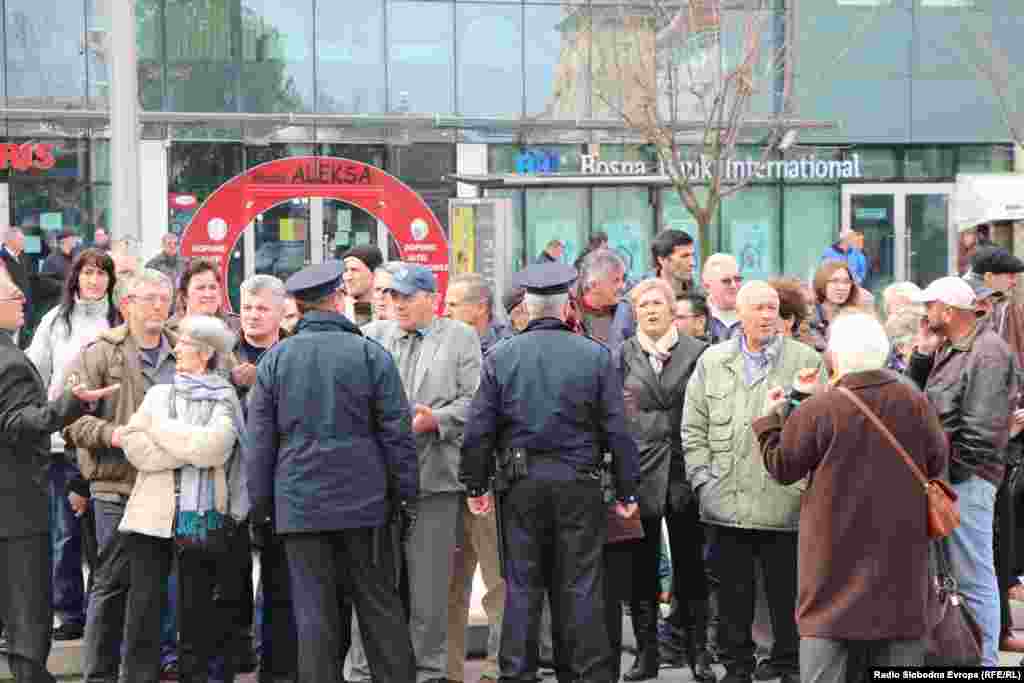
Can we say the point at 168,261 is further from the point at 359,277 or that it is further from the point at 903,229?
the point at 903,229

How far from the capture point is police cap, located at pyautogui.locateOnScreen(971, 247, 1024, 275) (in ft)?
31.1

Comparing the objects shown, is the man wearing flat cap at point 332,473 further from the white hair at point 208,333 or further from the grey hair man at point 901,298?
the grey hair man at point 901,298

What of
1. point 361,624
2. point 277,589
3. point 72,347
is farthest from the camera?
point 72,347

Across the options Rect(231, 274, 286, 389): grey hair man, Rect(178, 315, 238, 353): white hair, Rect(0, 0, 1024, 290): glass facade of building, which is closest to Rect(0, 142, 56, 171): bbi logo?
Rect(0, 0, 1024, 290): glass facade of building

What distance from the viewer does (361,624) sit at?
7.73 metres

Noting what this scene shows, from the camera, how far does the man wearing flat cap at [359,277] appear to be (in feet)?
32.2

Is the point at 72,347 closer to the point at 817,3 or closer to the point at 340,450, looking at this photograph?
the point at 340,450

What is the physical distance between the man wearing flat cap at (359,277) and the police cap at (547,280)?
6.19ft

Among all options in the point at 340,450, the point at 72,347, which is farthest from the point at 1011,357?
the point at 72,347

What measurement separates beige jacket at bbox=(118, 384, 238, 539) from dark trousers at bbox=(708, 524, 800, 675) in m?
2.47

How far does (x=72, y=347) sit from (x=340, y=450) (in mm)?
2227

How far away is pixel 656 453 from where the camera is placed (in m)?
8.55

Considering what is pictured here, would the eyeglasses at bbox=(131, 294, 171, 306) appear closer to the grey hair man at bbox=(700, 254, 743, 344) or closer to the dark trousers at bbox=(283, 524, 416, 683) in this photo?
the dark trousers at bbox=(283, 524, 416, 683)

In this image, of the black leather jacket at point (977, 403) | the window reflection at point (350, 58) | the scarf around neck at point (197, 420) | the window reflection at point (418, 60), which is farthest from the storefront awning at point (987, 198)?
the scarf around neck at point (197, 420)
